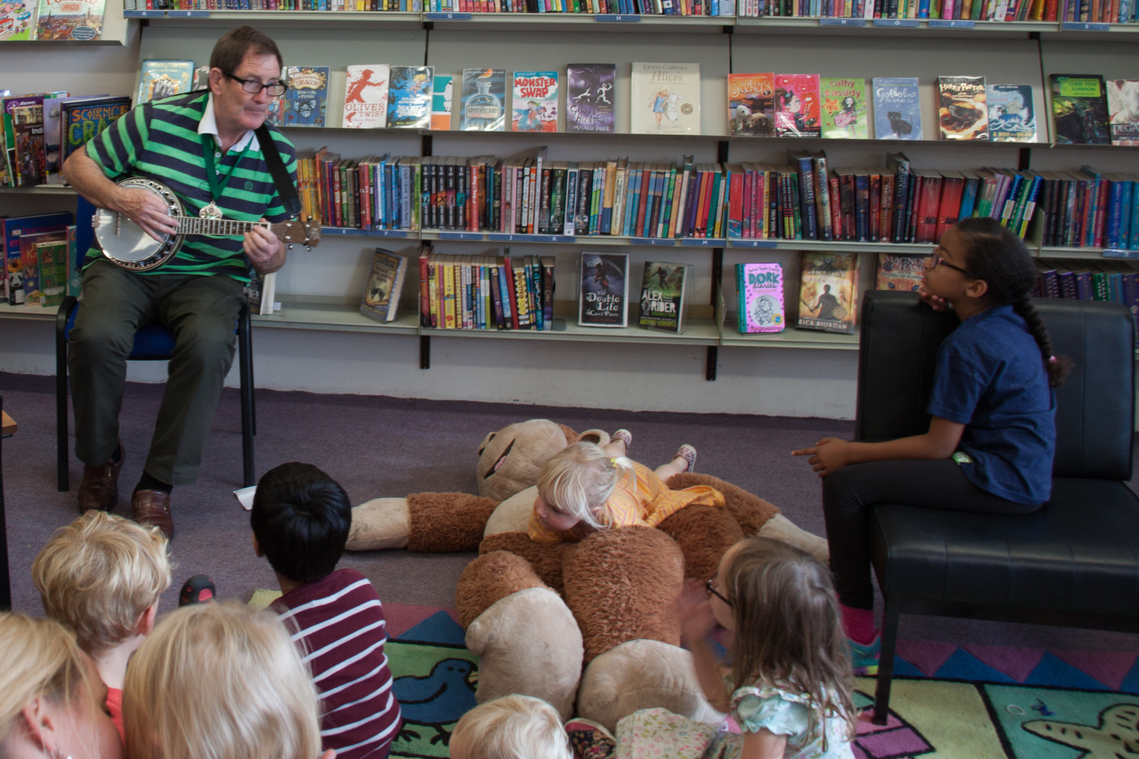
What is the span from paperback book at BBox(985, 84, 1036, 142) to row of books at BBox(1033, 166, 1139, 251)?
0.60ft

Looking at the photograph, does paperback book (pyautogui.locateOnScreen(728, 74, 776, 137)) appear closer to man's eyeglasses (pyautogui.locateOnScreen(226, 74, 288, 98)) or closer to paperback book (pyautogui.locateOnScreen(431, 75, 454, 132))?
paperback book (pyautogui.locateOnScreen(431, 75, 454, 132))

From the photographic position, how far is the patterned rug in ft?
5.72

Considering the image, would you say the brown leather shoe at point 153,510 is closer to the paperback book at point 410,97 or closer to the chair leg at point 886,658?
the paperback book at point 410,97

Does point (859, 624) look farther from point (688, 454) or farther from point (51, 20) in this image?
point (51, 20)

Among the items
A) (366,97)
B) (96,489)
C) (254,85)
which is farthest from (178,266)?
(366,97)

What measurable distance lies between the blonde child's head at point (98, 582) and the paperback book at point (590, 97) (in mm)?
2259

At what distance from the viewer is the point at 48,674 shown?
872 millimetres

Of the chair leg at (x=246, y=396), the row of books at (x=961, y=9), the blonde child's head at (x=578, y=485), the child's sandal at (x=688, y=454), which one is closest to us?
the blonde child's head at (x=578, y=485)

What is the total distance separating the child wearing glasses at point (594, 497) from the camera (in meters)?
1.89

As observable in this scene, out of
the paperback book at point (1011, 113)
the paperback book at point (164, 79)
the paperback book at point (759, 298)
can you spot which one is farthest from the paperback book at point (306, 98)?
the paperback book at point (1011, 113)

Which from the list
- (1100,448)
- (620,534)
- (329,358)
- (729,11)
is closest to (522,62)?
(729,11)

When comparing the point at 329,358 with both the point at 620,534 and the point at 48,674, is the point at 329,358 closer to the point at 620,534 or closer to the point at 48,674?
the point at 620,534

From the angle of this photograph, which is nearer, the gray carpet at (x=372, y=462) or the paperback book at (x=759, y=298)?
the gray carpet at (x=372, y=462)

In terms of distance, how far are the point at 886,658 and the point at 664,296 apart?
1.81 m
